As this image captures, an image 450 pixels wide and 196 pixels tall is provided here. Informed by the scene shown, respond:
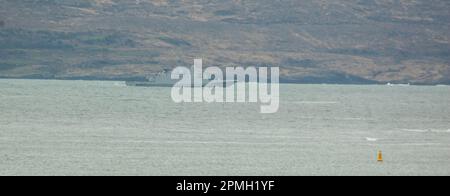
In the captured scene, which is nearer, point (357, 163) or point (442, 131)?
point (357, 163)

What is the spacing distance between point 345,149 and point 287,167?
42.0ft

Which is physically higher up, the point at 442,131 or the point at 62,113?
the point at 62,113

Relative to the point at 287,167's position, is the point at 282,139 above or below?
above

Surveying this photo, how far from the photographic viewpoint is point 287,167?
55000 millimetres

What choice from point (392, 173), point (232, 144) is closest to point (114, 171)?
point (392, 173)

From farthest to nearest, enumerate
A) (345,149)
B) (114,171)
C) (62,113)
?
1. (62,113)
2. (345,149)
3. (114,171)

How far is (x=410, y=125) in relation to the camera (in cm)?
9800
